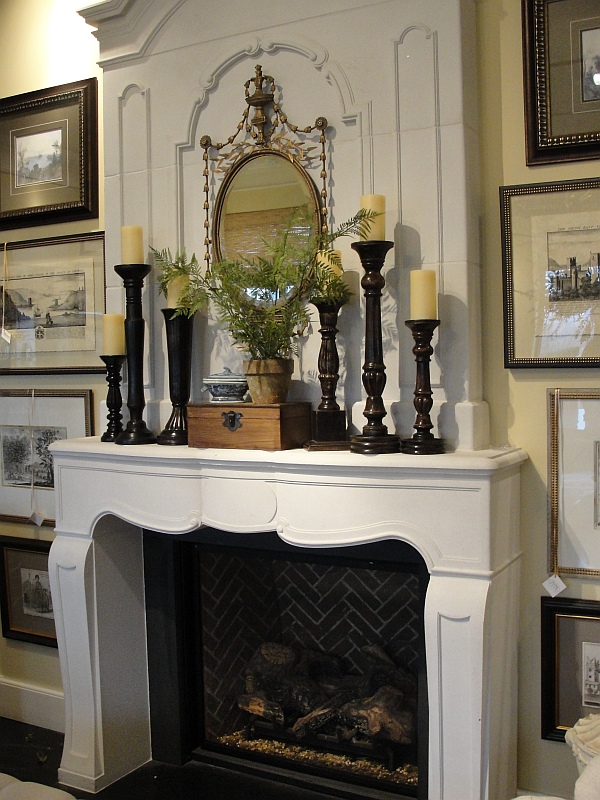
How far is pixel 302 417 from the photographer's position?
250 centimetres

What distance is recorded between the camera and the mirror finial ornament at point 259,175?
2.58m

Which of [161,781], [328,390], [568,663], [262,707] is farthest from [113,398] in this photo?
[568,663]

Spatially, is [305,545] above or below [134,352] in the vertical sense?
below

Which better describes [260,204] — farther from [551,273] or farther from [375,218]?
[551,273]

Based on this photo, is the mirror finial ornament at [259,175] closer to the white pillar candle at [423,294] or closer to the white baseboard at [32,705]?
the white pillar candle at [423,294]

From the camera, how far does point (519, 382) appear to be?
239cm

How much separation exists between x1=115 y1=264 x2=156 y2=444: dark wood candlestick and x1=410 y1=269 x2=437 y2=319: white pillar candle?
3.18 feet

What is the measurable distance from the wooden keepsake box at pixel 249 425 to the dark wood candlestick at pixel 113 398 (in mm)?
410

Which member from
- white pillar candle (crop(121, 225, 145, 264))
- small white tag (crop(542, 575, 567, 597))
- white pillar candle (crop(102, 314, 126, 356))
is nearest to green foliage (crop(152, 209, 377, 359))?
white pillar candle (crop(121, 225, 145, 264))

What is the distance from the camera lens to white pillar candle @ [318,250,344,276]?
244 cm

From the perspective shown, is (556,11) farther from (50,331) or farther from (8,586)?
(8,586)

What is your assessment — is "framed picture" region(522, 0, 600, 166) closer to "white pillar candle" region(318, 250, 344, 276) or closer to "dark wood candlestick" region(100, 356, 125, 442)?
"white pillar candle" region(318, 250, 344, 276)

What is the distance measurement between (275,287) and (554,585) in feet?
3.90

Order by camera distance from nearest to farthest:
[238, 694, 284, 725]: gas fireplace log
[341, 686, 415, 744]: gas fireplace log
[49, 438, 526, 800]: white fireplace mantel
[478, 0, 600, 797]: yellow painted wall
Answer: [49, 438, 526, 800]: white fireplace mantel
[478, 0, 600, 797]: yellow painted wall
[341, 686, 415, 744]: gas fireplace log
[238, 694, 284, 725]: gas fireplace log
